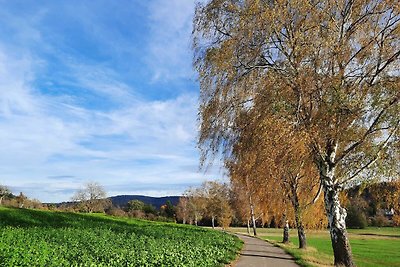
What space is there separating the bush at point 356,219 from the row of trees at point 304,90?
8140 cm

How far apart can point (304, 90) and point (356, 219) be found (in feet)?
293

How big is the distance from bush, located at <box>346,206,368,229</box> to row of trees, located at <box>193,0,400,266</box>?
8140 centimetres

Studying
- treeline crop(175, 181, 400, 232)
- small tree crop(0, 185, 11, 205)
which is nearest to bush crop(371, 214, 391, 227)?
treeline crop(175, 181, 400, 232)

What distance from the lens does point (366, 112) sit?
12.8m

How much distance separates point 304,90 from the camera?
12602mm

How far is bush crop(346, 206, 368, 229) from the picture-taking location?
89938 mm

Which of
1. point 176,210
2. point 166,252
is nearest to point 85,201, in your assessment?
point 176,210

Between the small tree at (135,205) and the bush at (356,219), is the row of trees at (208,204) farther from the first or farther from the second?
the bush at (356,219)

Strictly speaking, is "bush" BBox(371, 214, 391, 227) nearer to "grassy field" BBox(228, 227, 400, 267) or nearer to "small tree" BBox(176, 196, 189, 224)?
"grassy field" BBox(228, 227, 400, 267)

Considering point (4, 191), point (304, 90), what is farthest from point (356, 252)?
point (4, 191)

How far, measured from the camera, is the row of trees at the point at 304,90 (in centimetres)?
1234

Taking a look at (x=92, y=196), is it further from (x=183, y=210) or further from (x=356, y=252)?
(x=356, y=252)

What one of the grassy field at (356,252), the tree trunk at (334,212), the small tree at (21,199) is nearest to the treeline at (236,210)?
the grassy field at (356,252)

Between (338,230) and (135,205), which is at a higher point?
(135,205)
